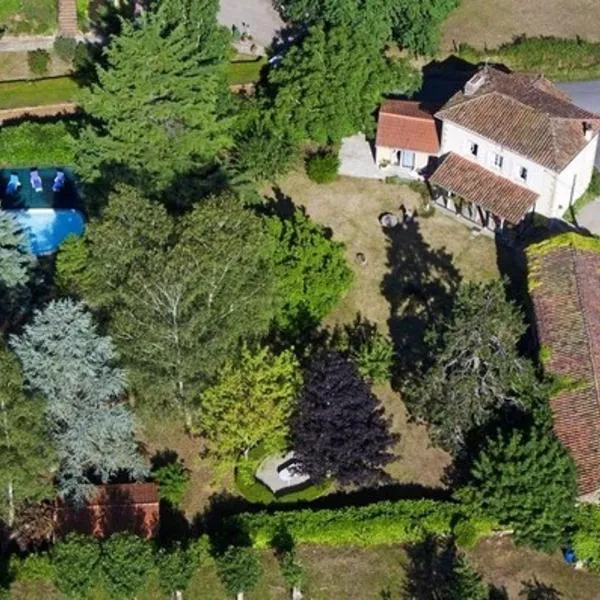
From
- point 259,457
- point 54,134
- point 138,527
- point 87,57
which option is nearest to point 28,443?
point 138,527

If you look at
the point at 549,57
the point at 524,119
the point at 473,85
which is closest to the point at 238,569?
the point at 524,119

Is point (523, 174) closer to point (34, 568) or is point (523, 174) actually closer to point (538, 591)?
point (538, 591)

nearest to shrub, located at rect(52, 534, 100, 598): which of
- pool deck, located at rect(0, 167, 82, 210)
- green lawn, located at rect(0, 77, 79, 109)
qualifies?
pool deck, located at rect(0, 167, 82, 210)

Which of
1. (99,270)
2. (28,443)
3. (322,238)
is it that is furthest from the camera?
(322,238)

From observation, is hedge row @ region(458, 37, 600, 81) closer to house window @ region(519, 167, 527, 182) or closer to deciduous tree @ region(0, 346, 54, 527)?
house window @ region(519, 167, 527, 182)

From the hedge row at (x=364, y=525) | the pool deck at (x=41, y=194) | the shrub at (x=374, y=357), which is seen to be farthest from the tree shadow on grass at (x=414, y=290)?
the pool deck at (x=41, y=194)

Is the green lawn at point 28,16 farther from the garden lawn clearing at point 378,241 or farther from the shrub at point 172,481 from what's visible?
the shrub at point 172,481

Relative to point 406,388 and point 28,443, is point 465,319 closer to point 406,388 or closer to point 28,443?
point 406,388
